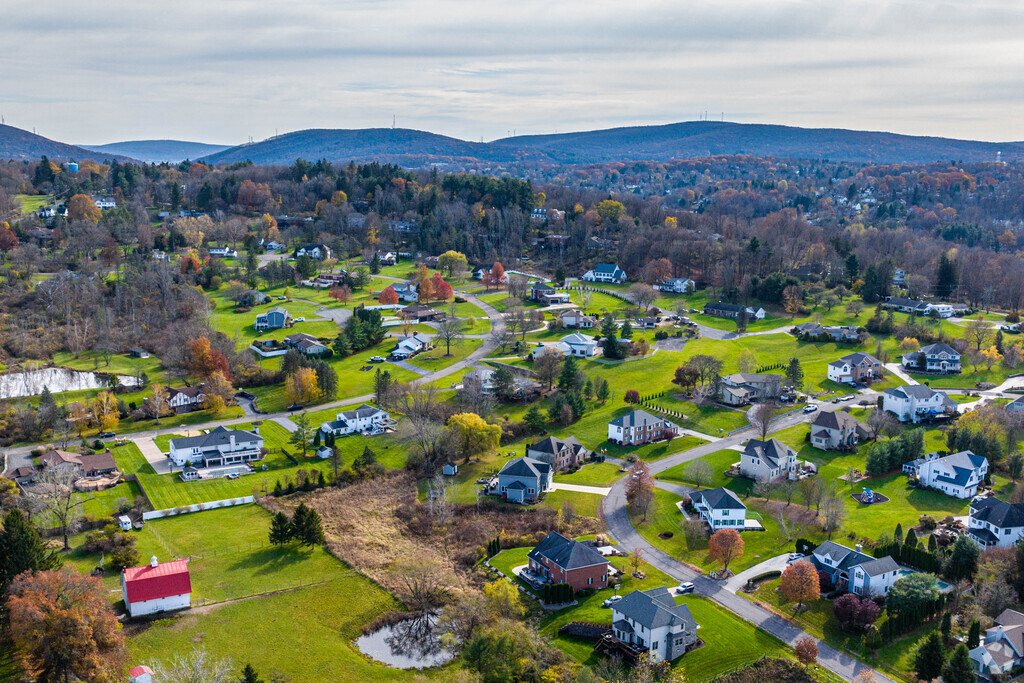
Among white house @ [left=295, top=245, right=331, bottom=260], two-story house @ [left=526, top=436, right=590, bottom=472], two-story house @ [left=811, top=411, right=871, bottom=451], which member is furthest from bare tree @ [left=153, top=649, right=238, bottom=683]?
white house @ [left=295, top=245, right=331, bottom=260]

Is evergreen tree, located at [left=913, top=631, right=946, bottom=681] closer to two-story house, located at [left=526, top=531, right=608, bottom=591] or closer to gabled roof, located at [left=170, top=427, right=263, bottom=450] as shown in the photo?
two-story house, located at [left=526, top=531, right=608, bottom=591]

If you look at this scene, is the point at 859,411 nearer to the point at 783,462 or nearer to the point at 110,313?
the point at 783,462

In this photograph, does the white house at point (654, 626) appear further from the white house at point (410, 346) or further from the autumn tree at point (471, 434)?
the white house at point (410, 346)

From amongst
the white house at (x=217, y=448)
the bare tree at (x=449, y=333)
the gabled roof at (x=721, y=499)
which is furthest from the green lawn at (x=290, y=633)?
the bare tree at (x=449, y=333)

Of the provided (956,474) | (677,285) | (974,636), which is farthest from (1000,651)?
(677,285)

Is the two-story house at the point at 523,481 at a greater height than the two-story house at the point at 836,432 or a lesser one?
lesser

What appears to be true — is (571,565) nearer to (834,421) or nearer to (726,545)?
(726,545)
